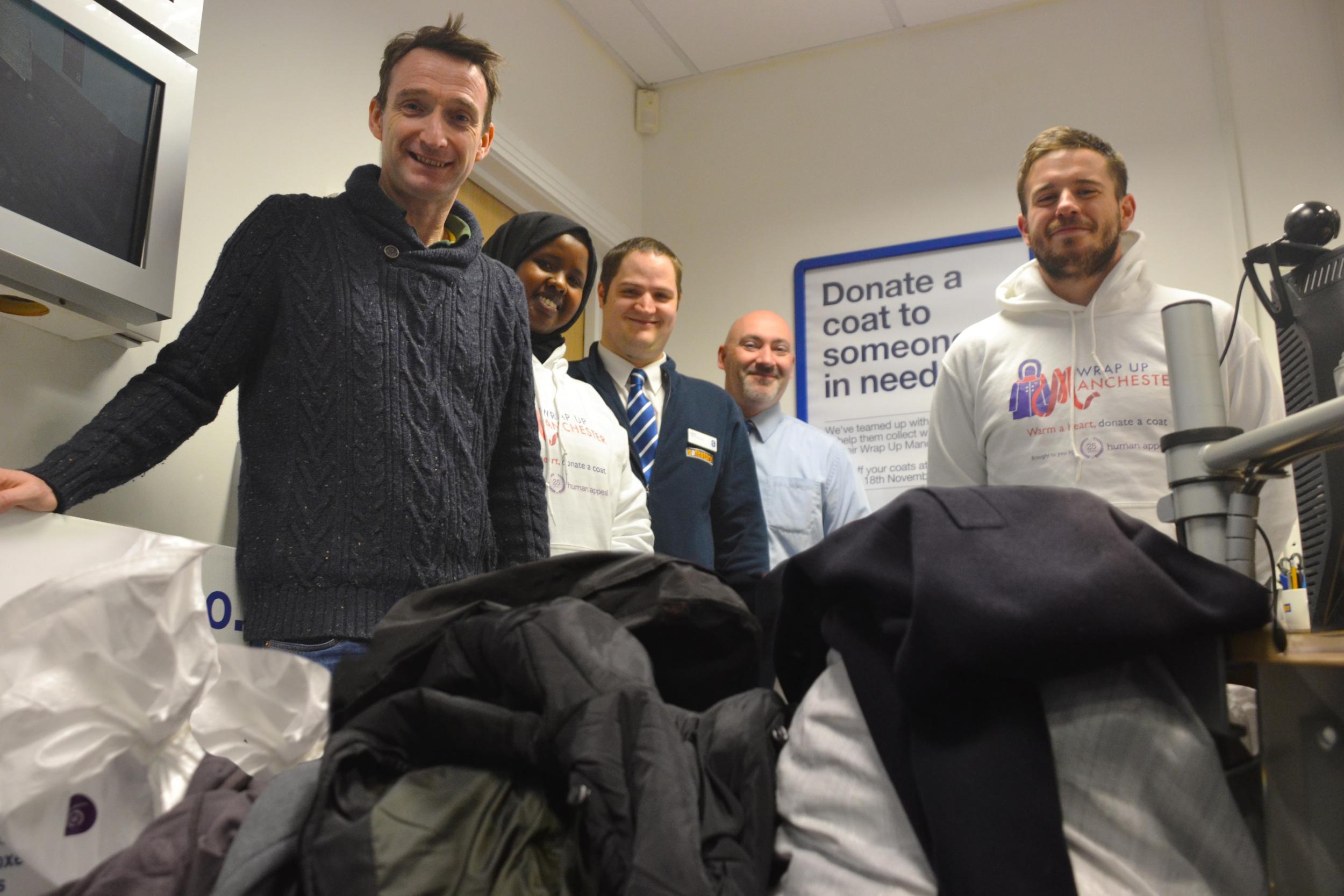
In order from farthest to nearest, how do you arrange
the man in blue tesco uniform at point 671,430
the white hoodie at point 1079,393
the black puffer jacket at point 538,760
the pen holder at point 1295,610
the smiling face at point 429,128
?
the man in blue tesco uniform at point 671,430
the white hoodie at point 1079,393
the smiling face at point 429,128
the pen holder at point 1295,610
the black puffer jacket at point 538,760

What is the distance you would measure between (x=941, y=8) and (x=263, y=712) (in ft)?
10.8

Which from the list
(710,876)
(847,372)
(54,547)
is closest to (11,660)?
(54,547)

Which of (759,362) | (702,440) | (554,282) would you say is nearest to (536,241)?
(554,282)

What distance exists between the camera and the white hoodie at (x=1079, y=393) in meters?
1.82

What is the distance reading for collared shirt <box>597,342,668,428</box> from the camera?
2.34 m

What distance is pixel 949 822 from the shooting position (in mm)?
606

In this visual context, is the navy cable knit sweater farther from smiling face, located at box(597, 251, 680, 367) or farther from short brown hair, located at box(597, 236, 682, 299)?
short brown hair, located at box(597, 236, 682, 299)

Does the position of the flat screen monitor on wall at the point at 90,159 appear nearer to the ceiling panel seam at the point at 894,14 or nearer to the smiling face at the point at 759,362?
the smiling face at the point at 759,362

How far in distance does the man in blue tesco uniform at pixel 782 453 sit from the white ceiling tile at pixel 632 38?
3.96 feet

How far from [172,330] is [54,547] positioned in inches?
41.2

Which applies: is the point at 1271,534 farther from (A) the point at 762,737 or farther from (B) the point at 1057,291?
(A) the point at 762,737

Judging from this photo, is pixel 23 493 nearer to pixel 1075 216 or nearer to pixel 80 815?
pixel 80 815

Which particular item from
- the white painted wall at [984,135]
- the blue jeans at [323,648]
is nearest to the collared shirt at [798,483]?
the white painted wall at [984,135]

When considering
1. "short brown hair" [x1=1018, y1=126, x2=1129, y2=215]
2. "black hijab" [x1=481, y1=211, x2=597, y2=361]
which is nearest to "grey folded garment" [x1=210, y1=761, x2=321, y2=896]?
"black hijab" [x1=481, y1=211, x2=597, y2=361]
